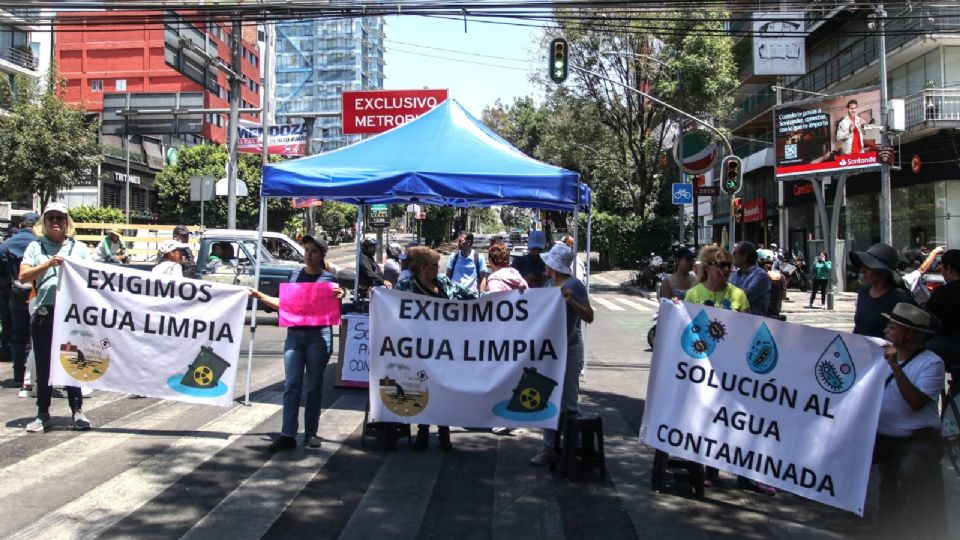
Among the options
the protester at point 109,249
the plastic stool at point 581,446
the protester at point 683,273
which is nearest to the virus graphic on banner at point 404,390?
the plastic stool at point 581,446

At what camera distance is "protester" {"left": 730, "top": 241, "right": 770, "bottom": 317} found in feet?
21.3

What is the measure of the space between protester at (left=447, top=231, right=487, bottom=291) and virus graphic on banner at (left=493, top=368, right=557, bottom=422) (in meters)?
4.92

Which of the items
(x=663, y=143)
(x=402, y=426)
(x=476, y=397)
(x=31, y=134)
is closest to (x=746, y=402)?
(x=476, y=397)

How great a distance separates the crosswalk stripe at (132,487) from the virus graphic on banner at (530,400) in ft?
8.05

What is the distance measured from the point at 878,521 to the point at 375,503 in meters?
3.23

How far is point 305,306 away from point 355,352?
2137 millimetres

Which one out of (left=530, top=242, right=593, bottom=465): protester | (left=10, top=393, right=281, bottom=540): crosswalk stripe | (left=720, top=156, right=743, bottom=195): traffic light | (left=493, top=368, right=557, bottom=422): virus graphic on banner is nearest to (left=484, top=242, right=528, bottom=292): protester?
(left=530, top=242, right=593, bottom=465): protester

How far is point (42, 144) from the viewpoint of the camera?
1192 inches

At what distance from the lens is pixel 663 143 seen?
32.9 meters

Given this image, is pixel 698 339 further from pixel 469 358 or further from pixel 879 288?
pixel 469 358

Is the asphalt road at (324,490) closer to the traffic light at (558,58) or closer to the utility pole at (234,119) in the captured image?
the traffic light at (558,58)

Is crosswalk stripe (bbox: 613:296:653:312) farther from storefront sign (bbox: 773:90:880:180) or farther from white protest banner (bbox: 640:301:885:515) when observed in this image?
white protest banner (bbox: 640:301:885:515)

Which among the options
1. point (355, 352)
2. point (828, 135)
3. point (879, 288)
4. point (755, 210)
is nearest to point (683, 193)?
point (828, 135)

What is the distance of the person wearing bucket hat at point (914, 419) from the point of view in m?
4.27
